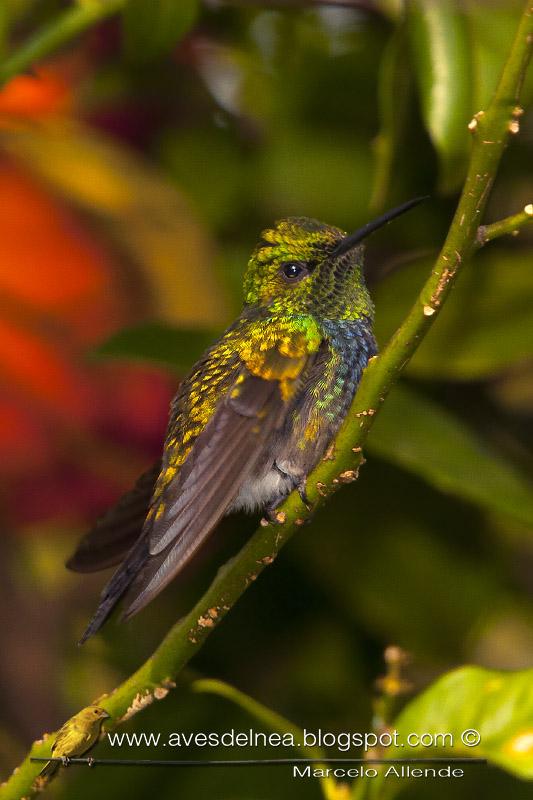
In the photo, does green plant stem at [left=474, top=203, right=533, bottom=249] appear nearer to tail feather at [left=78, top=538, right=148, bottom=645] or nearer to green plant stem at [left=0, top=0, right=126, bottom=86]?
tail feather at [left=78, top=538, right=148, bottom=645]

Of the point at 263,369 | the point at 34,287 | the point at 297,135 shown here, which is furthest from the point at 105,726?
the point at 297,135

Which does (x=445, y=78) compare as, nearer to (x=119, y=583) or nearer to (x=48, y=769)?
(x=119, y=583)

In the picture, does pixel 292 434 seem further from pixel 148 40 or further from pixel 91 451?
pixel 91 451

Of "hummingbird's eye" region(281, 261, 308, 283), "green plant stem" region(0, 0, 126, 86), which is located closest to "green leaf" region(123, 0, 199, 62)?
"green plant stem" region(0, 0, 126, 86)

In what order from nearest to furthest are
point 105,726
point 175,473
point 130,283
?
point 105,726, point 175,473, point 130,283

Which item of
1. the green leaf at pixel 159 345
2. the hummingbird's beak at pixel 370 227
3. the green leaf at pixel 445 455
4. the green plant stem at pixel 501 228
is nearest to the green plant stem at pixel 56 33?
the green leaf at pixel 159 345

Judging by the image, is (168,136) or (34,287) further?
(168,136)
